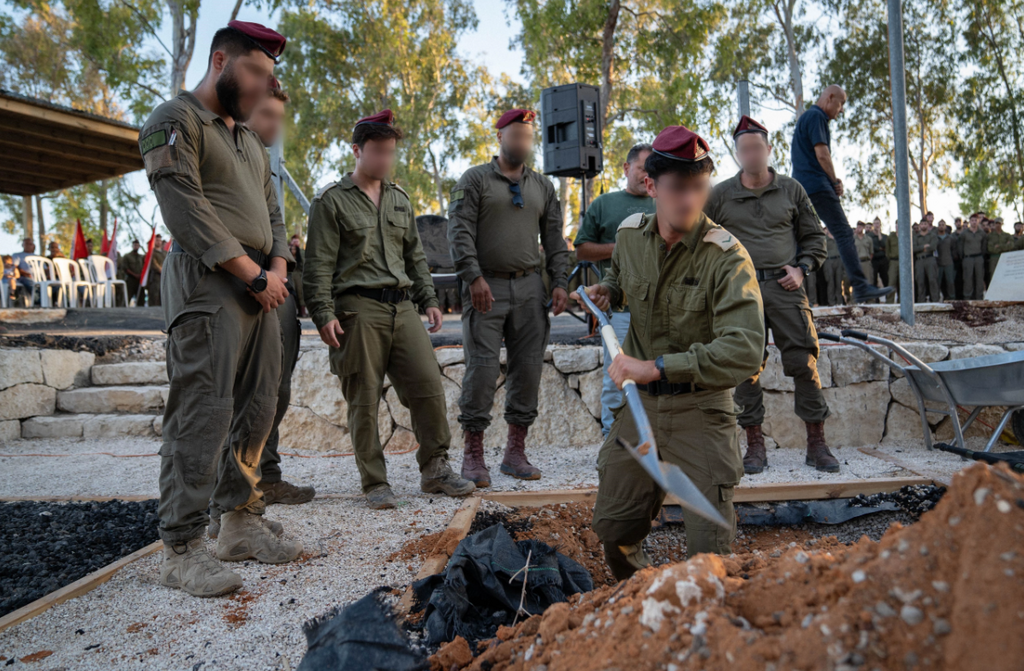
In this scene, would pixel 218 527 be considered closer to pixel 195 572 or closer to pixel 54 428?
pixel 195 572

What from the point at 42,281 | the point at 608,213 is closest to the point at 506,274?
the point at 608,213

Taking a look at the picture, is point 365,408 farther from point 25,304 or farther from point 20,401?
point 25,304

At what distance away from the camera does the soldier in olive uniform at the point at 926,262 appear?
13.8 metres

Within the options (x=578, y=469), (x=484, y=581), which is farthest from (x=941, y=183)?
(x=484, y=581)

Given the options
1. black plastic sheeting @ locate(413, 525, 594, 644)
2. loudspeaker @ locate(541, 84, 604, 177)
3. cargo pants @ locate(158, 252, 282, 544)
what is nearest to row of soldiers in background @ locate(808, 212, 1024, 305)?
loudspeaker @ locate(541, 84, 604, 177)

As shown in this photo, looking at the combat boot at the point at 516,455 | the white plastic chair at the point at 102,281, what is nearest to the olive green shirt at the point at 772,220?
the combat boot at the point at 516,455

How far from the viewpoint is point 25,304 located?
37.8 ft

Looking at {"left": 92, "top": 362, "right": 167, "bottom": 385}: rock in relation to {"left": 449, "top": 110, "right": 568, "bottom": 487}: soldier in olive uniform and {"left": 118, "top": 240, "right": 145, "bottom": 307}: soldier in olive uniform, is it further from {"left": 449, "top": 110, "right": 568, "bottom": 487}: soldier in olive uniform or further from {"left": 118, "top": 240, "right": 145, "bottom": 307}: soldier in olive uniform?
{"left": 118, "top": 240, "right": 145, "bottom": 307}: soldier in olive uniform

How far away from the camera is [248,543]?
8.55ft

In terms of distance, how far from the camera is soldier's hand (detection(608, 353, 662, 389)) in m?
1.91

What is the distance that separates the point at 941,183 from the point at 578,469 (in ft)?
80.8

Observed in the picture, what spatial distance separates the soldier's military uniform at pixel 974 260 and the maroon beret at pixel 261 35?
600 inches

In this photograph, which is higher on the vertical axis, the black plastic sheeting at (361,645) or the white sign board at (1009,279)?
the white sign board at (1009,279)

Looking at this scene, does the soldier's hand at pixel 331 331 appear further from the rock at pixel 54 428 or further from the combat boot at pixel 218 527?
the rock at pixel 54 428
